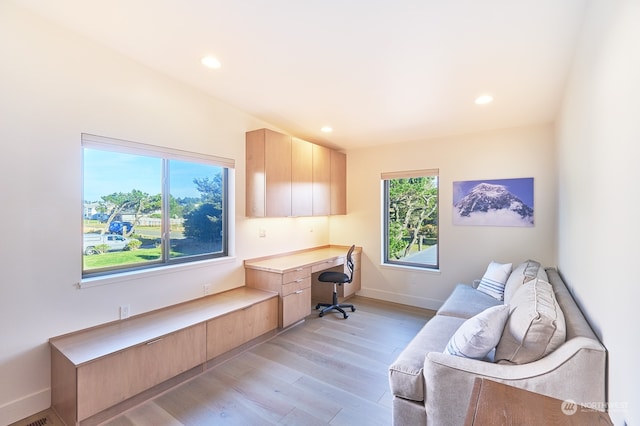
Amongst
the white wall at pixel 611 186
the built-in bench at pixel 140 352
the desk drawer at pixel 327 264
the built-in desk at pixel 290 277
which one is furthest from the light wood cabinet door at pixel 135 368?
the white wall at pixel 611 186

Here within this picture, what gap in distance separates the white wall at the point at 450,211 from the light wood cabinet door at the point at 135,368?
2.94 meters

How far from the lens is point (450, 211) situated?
161 inches

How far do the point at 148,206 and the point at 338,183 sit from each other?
9.26 feet

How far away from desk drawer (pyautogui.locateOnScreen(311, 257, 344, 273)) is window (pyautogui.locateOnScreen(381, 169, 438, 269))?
2.64 ft

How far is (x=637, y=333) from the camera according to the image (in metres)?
1.03

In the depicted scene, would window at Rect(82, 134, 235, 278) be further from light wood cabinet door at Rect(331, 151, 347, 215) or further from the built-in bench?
light wood cabinet door at Rect(331, 151, 347, 215)

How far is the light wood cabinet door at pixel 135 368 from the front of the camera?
6.48ft

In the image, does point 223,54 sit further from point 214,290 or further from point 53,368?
point 53,368

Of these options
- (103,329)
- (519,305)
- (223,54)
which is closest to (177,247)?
(103,329)

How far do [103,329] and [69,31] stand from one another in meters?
2.47

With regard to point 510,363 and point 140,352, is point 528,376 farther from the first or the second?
point 140,352

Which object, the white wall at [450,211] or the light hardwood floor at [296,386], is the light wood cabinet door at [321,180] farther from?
the light hardwood floor at [296,386]

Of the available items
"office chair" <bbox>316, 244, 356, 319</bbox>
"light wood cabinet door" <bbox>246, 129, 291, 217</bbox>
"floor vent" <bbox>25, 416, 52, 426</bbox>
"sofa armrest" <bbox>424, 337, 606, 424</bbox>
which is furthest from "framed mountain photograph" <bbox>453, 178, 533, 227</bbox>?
"floor vent" <bbox>25, 416, 52, 426</bbox>

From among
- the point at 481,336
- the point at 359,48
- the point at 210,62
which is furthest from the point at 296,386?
the point at 210,62
